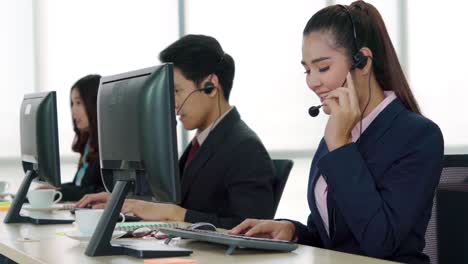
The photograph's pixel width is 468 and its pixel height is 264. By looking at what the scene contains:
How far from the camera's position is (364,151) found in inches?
72.6

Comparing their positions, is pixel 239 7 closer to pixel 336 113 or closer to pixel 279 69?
pixel 279 69

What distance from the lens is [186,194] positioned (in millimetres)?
2688

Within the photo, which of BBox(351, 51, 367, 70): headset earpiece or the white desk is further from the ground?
BBox(351, 51, 367, 70): headset earpiece

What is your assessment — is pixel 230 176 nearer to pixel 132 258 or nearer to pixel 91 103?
pixel 132 258

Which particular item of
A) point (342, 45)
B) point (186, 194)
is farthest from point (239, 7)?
point (342, 45)

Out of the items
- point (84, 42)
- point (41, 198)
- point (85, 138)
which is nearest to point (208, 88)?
point (41, 198)

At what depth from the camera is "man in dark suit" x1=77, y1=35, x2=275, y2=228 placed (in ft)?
8.30

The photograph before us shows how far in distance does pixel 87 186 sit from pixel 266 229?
2.06 metres

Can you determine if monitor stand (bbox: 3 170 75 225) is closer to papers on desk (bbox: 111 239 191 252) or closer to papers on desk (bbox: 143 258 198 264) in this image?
papers on desk (bbox: 111 239 191 252)

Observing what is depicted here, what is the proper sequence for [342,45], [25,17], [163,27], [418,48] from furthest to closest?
[418,48]
[163,27]
[25,17]
[342,45]

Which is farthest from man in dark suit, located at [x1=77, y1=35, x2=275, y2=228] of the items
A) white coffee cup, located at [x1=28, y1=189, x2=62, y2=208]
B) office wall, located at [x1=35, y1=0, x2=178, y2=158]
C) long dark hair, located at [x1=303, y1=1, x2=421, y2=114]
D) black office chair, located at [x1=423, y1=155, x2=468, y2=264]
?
office wall, located at [x1=35, y1=0, x2=178, y2=158]

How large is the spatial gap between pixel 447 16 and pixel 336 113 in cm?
412

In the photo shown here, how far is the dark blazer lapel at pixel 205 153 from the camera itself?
8.74ft

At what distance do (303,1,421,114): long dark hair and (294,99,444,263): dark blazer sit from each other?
0.06 meters
